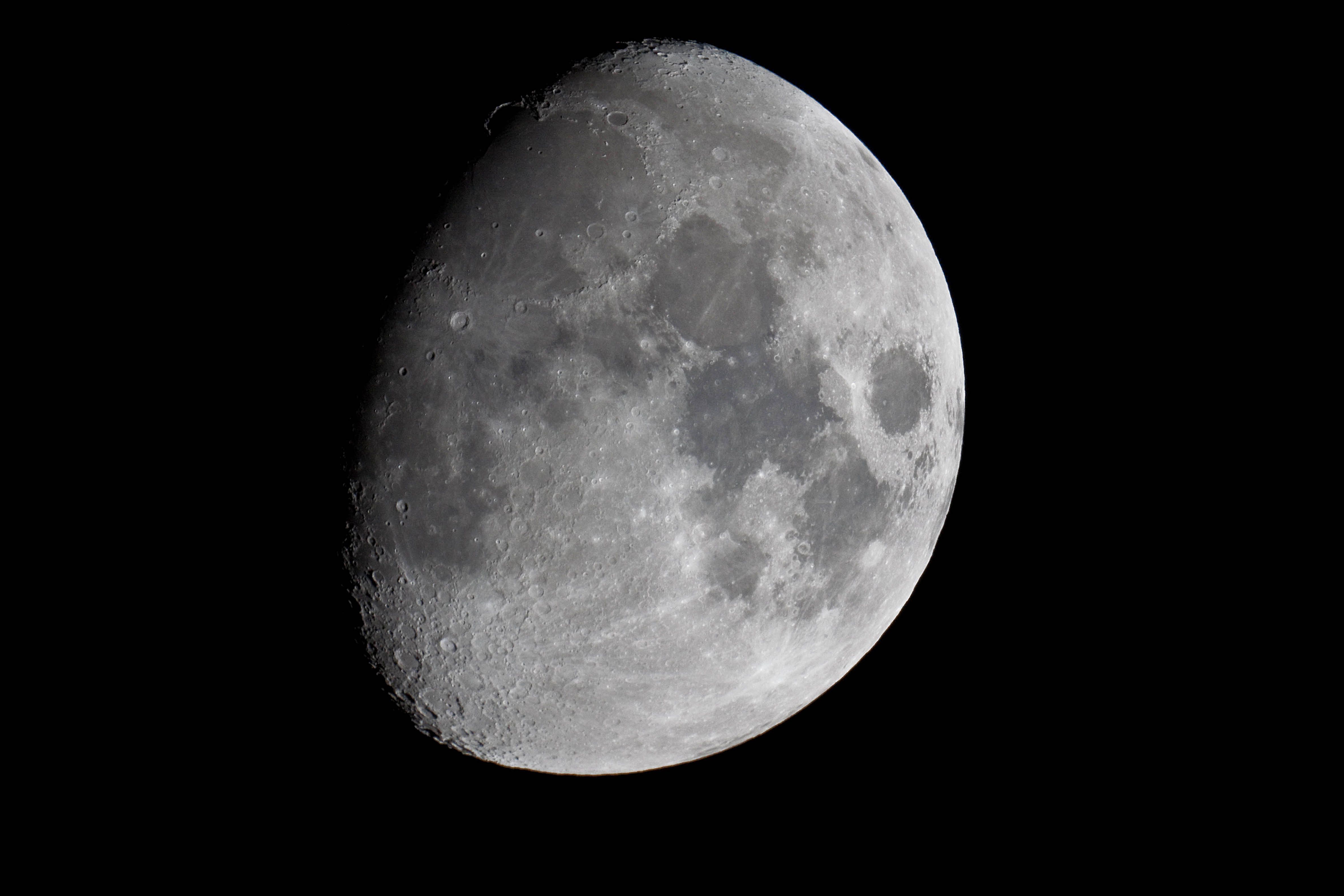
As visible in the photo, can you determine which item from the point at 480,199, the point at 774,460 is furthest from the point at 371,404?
the point at 774,460

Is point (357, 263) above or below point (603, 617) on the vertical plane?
above

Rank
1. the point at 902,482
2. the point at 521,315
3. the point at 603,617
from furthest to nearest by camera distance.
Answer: the point at 902,482 → the point at 603,617 → the point at 521,315

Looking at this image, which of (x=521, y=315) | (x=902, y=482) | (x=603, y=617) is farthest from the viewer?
(x=902, y=482)

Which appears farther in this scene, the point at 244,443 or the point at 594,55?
the point at 594,55

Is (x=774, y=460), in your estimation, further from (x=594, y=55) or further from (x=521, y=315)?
(x=594, y=55)

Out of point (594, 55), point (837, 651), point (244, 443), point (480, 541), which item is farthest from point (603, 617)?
point (594, 55)

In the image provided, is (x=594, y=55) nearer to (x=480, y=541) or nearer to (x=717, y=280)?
(x=717, y=280)

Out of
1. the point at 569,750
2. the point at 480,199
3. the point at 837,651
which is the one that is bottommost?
the point at 569,750
